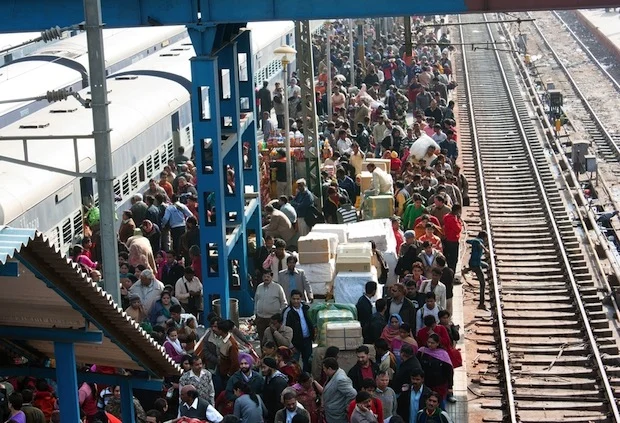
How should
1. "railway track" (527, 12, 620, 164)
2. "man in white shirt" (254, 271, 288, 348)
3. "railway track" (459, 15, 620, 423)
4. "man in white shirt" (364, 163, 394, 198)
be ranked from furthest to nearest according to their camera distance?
"railway track" (527, 12, 620, 164)
"man in white shirt" (364, 163, 394, 198)
"railway track" (459, 15, 620, 423)
"man in white shirt" (254, 271, 288, 348)

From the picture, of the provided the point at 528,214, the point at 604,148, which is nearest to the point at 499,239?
the point at 528,214

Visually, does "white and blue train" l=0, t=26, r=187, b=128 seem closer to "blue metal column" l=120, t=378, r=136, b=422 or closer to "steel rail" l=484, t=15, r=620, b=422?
"steel rail" l=484, t=15, r=620, b=422

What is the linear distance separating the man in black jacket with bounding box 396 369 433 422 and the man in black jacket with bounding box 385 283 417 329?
1968 mm

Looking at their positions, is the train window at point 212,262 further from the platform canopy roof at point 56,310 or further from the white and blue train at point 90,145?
the platform canopy roof at point 56,310

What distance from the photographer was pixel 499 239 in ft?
78.7

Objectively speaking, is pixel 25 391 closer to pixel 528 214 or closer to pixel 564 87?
pixel 528 214

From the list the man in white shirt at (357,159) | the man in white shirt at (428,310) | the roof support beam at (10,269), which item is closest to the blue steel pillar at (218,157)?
the man in white shirt at (428,310)

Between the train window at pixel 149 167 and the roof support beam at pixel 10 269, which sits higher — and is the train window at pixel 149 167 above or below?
below

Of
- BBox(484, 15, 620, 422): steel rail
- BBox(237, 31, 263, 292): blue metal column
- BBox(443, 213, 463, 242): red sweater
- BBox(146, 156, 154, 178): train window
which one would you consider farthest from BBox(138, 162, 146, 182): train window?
BBox(484, 15, 620, 422): steel rail

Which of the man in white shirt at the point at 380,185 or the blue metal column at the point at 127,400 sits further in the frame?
the man in white shirt at the point at 380,185

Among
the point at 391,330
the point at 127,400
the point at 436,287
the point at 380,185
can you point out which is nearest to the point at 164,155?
the point at 380,185

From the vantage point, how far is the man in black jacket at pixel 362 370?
12758 millimetres

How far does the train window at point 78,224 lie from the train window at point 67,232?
19 cm

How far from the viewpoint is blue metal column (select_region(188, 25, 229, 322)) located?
16.2 meters
